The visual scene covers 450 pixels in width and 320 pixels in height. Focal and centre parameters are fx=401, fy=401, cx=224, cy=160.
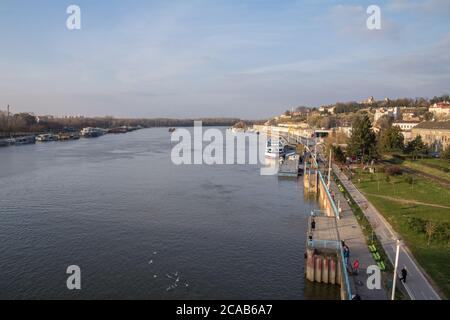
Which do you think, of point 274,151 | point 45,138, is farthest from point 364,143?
point 45,138

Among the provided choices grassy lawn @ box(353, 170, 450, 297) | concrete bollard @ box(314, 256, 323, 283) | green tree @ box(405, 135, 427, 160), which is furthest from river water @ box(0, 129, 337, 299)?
green tree @ box(405, 135, 427, 160)

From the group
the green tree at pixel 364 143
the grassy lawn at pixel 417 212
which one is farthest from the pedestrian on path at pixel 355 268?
the green tree at pixel 364 143

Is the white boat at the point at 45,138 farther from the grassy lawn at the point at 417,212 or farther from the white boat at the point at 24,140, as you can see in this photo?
the grassy lawn at the point at 417,212

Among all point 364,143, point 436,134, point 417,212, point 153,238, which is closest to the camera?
point 153,238

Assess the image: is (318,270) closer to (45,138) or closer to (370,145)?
(370,145)

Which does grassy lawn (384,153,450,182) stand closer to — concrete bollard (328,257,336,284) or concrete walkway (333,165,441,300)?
concrete walkway (333,165,441,300)
